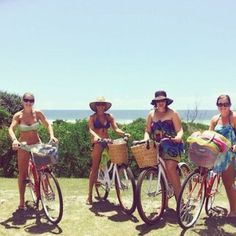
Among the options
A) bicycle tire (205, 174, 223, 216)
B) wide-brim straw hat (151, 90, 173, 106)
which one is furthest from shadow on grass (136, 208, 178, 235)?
wide-brim straw hat (151, 90, 173, 106)

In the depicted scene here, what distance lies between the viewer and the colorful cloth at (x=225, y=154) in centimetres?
667

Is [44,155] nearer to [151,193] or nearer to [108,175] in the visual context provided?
[108,175]

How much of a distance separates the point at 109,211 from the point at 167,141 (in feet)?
5.61

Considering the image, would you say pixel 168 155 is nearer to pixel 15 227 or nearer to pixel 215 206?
pixel 215 206

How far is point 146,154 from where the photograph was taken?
6.95 m

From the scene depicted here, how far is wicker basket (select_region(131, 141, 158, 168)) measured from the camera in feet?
22.8

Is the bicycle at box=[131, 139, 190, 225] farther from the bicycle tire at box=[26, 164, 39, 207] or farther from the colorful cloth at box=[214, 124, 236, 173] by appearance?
the bicycle tire at box=[26, 164, 39, 207]

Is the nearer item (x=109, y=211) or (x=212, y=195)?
(x=212, y=195)

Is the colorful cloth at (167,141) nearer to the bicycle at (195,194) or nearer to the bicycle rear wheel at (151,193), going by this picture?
the bicycle rear wheel at (151,193)

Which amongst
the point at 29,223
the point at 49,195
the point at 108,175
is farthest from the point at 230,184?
the point at 29,223

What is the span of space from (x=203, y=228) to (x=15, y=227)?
3.00 metres

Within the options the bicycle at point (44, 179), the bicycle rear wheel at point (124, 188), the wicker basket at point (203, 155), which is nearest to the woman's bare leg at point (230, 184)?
the wicker basket at point (203, 155)

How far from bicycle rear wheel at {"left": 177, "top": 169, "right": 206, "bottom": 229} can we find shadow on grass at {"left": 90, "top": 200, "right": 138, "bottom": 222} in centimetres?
90

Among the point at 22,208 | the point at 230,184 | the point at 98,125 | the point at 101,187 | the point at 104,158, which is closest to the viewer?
the point at 230,184
